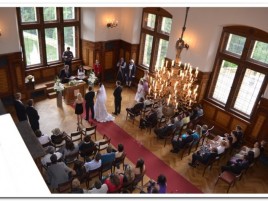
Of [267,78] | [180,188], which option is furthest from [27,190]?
[267,78]

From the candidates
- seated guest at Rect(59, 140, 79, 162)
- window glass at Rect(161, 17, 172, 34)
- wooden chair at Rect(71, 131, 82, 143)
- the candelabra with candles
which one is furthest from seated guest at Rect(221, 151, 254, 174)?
window glass at Rect(161, 17, 172, 34)

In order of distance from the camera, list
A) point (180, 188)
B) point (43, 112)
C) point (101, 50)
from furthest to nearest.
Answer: point (101, 50)
point (43, 112)
point (180, 188)

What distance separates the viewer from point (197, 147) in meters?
8.68

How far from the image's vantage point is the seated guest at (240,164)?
22.5 ft

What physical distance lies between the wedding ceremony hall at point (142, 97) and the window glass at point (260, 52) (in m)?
0.03

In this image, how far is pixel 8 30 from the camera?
8.99 meters

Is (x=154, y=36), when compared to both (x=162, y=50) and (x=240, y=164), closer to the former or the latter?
(x=162, y=50)

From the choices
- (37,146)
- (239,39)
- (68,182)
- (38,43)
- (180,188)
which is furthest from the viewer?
(38,43)

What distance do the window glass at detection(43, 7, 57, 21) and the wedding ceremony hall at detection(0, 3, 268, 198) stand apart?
4 cm

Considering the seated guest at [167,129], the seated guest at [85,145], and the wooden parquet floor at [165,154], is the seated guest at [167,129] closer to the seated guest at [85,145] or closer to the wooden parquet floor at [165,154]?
the wooden parquet floor at [165,154]

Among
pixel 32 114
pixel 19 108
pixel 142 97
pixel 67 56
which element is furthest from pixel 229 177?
pixel 67 56

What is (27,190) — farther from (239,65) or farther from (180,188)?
(239,65)

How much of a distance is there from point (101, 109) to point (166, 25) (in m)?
4.59

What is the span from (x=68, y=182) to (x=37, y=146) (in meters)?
1.21
